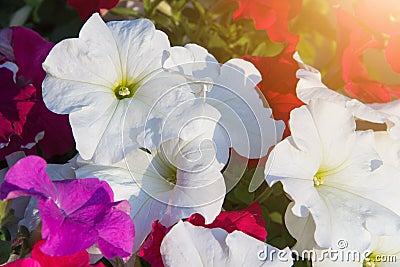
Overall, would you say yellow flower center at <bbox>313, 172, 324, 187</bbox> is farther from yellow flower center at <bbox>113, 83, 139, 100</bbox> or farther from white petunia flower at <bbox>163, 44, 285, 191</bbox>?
yellow flower center at <bbox>113, 83, 139, 100</bbox>

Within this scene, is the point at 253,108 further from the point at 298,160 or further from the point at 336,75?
Answer: the point at 336,75

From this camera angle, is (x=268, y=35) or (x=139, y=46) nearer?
(x=139, y=46)

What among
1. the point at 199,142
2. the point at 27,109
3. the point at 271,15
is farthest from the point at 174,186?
the point at 271,15

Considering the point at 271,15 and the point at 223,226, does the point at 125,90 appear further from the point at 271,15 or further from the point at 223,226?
the point at 271,15

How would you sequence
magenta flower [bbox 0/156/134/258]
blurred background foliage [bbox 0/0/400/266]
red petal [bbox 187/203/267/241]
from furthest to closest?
blurred background foliage [bbox 0/0/400/266], red petal [bbox 187/203/267/241], magenta flower [bbox 0/156/134/258]

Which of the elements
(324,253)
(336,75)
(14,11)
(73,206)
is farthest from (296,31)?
(73,206)

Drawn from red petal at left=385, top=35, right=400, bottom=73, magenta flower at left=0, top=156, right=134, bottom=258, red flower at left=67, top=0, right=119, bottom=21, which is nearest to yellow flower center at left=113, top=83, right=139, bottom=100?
magenta flower at left=0, top=156, right=134, bottom=258

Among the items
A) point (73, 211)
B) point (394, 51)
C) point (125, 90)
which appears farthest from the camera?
point (394, 51)
